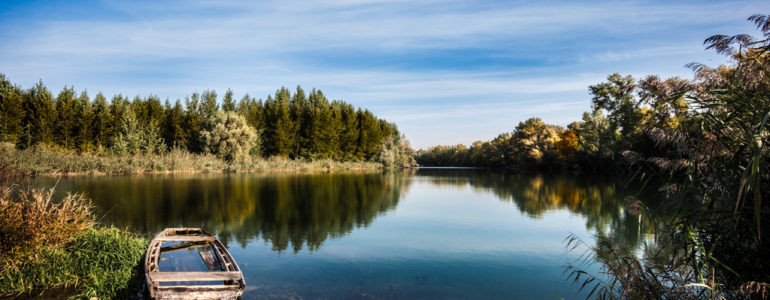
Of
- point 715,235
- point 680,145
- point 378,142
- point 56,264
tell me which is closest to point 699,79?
point 680,145

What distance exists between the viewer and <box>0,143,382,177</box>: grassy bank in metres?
25.5

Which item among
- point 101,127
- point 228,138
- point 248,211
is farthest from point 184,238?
point 101,127

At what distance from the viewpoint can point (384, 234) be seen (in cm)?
1173

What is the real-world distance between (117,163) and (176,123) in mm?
12271

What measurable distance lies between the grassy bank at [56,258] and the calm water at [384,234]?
6.52ft

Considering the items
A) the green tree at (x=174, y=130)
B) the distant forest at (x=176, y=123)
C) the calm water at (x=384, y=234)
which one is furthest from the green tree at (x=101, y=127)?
the calm water at (x=384, y=234)

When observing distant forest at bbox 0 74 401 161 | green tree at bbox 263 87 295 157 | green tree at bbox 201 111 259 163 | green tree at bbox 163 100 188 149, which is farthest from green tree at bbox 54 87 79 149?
green tree at bbox 263 87 295 157

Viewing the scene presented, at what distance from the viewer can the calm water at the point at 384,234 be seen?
23.3 feet

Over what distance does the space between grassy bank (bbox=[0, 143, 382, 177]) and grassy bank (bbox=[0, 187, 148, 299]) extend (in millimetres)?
17567

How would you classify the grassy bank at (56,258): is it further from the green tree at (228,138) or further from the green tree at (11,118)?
the green tree at (11,118)

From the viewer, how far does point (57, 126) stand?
34.3 meters

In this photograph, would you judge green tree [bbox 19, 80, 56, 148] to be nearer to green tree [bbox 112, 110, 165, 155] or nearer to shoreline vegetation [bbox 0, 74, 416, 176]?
shoreline vegetation [bbox 0, 74, 416, 176]

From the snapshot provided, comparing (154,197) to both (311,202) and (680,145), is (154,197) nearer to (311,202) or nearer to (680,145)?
(311,202)

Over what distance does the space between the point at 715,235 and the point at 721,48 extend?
194cm
